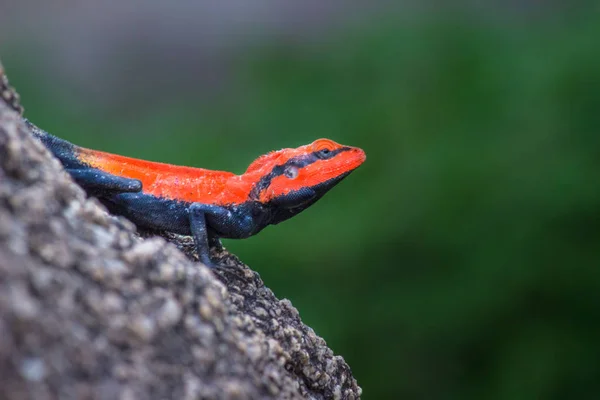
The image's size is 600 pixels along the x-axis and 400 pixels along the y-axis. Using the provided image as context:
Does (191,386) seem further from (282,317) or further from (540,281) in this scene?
(540,281)

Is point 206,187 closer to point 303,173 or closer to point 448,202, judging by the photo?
point 303,173

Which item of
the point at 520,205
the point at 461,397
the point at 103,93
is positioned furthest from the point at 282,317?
the point at 103,93

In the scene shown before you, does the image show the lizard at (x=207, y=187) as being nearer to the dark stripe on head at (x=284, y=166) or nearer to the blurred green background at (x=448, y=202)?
the dark stripe on head at (x=284, y=166)

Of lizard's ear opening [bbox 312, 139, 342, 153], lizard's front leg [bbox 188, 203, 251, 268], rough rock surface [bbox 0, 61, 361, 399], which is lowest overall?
lizard's front leg [bbox 188, 203, 251, 268]

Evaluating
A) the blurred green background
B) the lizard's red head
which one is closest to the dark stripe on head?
the lizard's red head

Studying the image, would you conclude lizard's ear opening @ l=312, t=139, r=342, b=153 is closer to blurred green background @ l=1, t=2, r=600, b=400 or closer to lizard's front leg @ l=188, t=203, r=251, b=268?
lizard's front leg @ l=188, t=203, r=251, b=268

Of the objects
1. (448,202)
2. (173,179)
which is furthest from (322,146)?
(448,202)

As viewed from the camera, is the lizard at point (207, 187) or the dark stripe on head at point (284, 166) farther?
the dark stripe on head at point (284, 166)

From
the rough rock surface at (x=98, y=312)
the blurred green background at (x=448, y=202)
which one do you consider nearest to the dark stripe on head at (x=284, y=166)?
the rough rock surface at (x=98, y=312)
